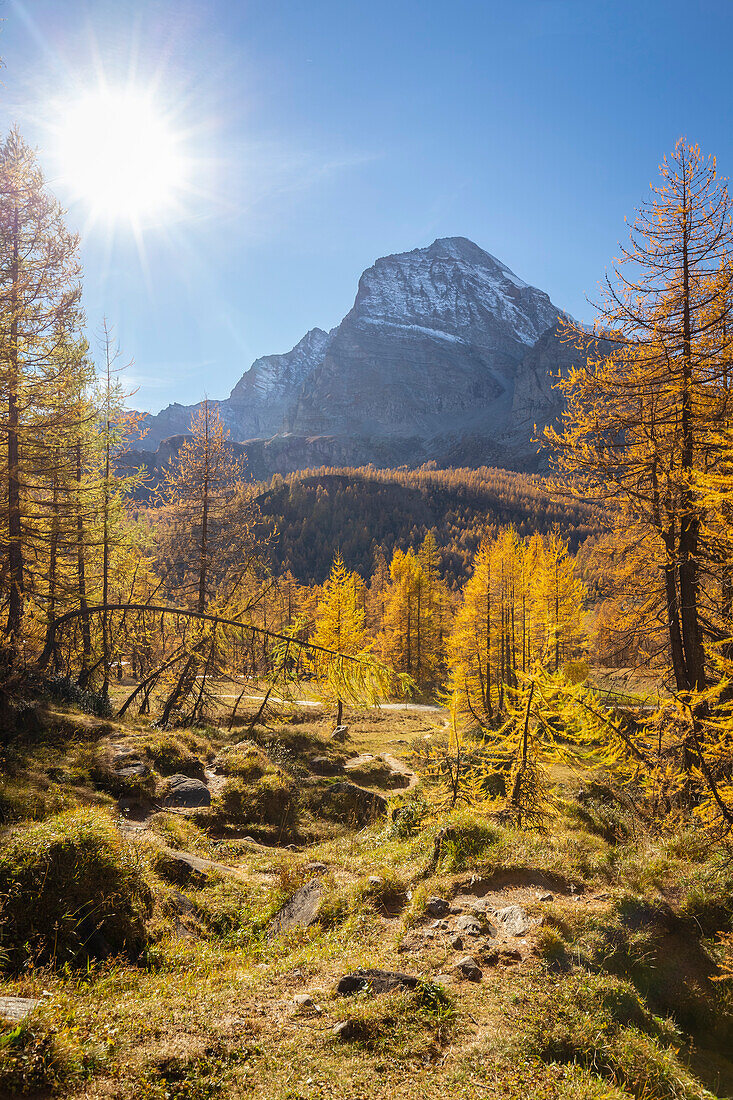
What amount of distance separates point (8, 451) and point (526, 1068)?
1529cm

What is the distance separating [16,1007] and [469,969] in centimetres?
413

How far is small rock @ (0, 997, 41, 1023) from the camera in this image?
329 cm

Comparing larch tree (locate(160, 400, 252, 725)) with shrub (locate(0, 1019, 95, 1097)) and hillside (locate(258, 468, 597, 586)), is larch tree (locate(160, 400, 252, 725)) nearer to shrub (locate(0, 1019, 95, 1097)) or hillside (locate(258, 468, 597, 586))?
shrub (locate(0, 1019, 95, 1097))

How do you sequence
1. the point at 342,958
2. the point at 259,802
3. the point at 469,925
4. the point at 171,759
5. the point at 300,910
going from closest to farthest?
the point at 342,958
the point at 469,925
the point at 300,910
the point at 259,802
the point at 171,759

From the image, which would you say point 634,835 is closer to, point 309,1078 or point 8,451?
point 309,1078

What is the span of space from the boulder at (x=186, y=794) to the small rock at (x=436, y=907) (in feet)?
19.4

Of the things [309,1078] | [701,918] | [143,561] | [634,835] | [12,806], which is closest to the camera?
[309,1078]

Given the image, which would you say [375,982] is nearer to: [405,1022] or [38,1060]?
[405,1022]

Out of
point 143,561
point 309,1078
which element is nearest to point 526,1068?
point 309,1078

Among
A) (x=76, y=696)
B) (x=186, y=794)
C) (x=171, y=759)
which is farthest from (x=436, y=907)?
(x=76, y=696)

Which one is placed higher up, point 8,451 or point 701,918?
point 8,451

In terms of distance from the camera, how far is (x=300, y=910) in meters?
7.00

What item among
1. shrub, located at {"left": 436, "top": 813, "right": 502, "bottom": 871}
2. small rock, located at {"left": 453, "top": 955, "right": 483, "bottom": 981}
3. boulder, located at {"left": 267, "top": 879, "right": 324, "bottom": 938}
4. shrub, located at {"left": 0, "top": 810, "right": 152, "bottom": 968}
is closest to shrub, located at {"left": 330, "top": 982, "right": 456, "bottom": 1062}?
small rock, located at {"left": 453, "top": 955, "right": 483, "bottom": 981}

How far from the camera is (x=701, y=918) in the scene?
6.04m
